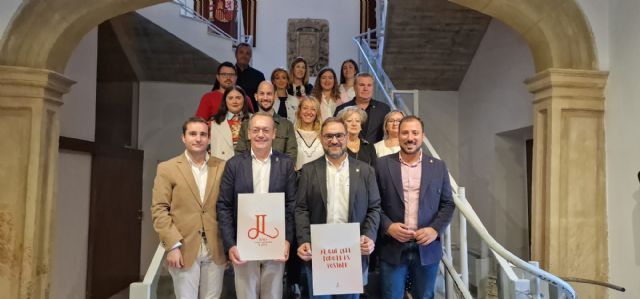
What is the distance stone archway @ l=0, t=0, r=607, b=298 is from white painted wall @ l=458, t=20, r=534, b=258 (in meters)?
1.58

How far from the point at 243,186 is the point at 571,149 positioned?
2.61 meters

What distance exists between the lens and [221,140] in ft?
10.6

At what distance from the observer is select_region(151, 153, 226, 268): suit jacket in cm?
246

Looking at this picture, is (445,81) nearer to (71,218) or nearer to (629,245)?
(629,245)

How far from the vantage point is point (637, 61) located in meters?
3.44

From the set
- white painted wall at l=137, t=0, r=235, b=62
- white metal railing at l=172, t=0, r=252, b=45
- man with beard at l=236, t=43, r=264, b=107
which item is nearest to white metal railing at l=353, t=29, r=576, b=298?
man with beard at l=236, t=43, r=264, b=107

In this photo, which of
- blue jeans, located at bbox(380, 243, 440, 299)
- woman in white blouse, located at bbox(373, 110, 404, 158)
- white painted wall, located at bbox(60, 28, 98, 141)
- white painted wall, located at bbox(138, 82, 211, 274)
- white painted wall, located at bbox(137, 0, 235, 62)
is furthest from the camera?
white painted wall, located at bbox(138, 82, 211, 274)

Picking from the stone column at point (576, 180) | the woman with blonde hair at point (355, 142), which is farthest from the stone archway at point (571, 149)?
the woman with blonde hair at point (355, 142)

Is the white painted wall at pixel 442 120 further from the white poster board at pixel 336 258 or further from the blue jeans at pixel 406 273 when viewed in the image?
the white poster board at pixel 336 258

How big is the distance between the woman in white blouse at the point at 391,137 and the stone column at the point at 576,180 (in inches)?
54.4

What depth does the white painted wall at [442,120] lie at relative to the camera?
23.7ft

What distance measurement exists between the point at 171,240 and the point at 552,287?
2250 millimetres

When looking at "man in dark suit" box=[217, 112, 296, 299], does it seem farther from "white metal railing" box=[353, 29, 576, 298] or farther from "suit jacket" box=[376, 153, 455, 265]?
"white metal railing" box=[353, 29, 576, 298]

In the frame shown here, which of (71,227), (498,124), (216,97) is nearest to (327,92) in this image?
Answer: (216,97)
